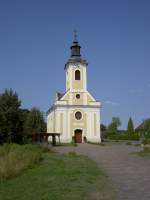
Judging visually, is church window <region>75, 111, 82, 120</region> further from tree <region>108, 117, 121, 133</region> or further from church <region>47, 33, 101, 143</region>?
tree <region>108, 117, 121, 133</region>

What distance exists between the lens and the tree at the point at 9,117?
3144cm

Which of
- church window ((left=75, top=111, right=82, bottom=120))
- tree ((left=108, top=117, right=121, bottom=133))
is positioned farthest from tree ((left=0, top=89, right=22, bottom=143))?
tree ((left=108, top=117, right=121, bottom=133))

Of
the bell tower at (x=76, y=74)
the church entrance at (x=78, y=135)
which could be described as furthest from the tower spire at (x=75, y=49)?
the church entrance at (x=78, y=135)

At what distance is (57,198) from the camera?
840 centimetres

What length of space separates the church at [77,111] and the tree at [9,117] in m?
18.9

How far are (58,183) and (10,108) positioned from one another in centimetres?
2177

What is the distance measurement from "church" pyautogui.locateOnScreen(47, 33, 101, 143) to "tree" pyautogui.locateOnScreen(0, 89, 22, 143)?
18.9 meters

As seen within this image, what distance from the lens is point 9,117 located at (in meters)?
31.7

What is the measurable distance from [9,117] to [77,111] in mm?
21694

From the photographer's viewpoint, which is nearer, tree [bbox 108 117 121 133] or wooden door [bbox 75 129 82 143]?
wooden door [bbox 75 129 82 143]

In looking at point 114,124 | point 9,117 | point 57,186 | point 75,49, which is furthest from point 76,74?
point 114,124

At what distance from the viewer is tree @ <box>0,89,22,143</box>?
31.4 metres

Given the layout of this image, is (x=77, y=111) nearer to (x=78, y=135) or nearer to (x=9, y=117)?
(x=78, y=135)

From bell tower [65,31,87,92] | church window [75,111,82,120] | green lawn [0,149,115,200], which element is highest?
bell tower [65,31,87,92]
